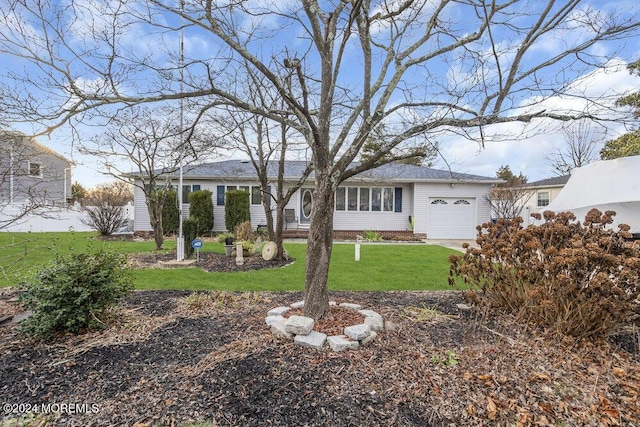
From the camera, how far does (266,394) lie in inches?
88.4

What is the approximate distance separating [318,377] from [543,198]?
2247cm

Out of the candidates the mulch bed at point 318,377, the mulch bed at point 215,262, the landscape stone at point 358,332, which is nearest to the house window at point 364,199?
the mulch bed at point 215,262

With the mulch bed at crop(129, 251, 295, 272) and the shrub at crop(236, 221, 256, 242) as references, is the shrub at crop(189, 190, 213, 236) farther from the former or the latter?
the mulch bed at crop(129, 251, 295, 272)

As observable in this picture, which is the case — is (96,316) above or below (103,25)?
below

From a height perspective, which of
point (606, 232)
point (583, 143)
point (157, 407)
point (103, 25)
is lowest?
point (157, 407)

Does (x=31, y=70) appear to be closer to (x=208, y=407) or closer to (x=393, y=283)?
(x=208, y=407)

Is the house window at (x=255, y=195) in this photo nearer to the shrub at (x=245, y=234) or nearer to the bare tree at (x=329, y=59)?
the shrub at (x=245, y=234)

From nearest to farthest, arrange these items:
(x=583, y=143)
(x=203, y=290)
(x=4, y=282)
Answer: (x=203, y=290) < (x=4, y=282) < (x=583, y=143)

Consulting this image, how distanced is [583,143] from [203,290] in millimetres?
21312

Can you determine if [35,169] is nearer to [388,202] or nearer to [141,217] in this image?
[141,217]

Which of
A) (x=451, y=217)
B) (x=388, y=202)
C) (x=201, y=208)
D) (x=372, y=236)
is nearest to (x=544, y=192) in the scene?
(x=451, y=217)

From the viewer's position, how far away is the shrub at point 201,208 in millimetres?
13875

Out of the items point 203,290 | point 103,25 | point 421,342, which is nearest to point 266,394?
point 421,342

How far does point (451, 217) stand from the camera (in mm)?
14797
